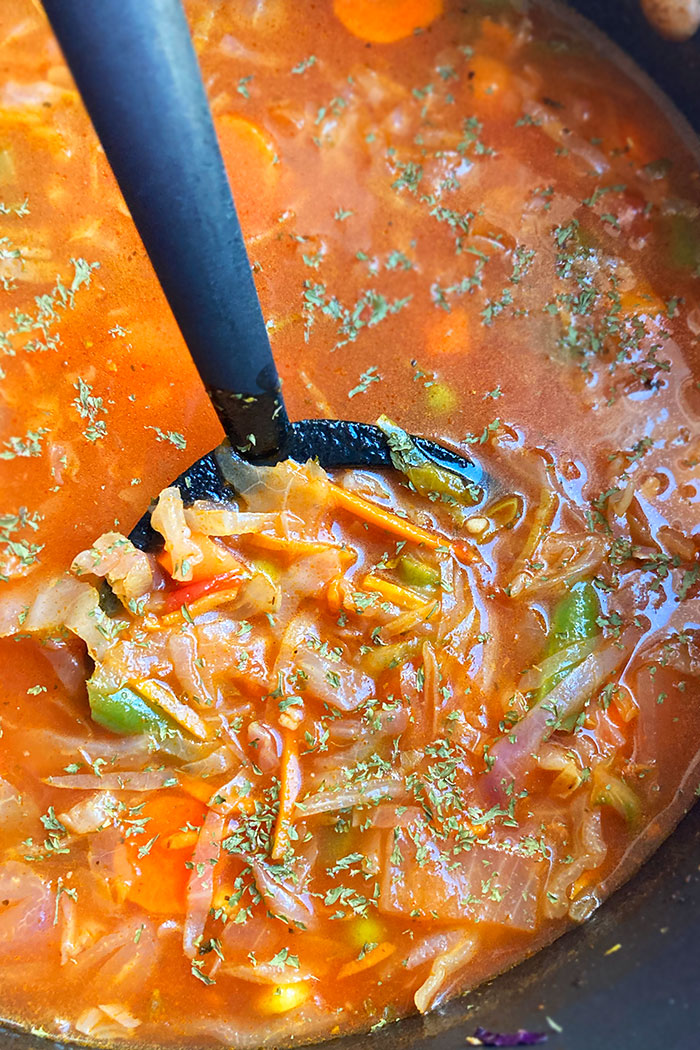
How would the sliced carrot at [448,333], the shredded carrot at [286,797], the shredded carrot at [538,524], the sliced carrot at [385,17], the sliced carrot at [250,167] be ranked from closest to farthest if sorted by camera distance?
1. the shredded carrot at [286,797]
2. the shredded carrot at [538,524]
3. the sliced carrot at [448,333]
4. the sliced carrot at [250,167]
5. the sliced carrot at [385,17]

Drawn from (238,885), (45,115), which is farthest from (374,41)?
(238,885)

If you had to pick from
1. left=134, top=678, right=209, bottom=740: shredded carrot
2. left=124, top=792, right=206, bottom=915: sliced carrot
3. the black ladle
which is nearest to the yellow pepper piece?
left=124, top=792, right=206, bottom=915: sliced carrot

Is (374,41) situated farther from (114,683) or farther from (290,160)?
(114,683)

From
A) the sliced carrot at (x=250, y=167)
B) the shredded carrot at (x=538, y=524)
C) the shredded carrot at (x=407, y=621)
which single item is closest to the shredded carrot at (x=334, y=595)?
the shredded carrot at (x=407, y=621)

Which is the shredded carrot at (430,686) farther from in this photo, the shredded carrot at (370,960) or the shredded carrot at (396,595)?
the shredded carrot at (370,960)

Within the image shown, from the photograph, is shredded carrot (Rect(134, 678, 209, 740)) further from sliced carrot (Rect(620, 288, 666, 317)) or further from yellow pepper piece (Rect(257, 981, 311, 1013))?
sliced carrot (Rect(620, 288, 666, 317))

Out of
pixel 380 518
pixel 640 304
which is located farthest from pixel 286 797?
pixel 640 304
